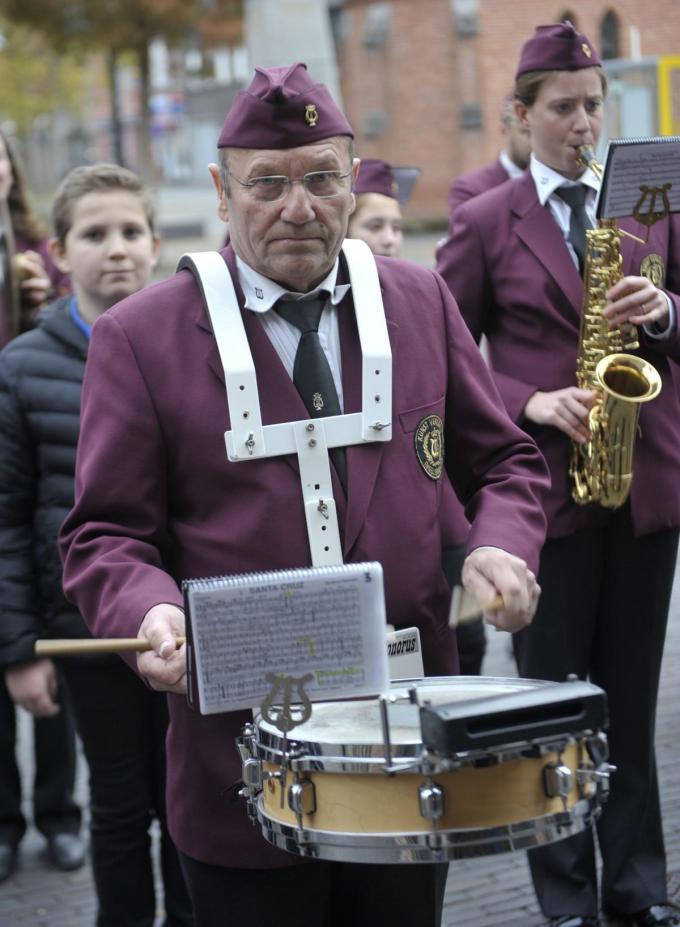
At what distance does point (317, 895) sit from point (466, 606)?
2.37 feet

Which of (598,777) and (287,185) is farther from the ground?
(287,185)

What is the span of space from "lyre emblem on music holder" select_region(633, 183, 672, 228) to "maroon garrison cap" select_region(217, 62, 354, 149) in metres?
1.26

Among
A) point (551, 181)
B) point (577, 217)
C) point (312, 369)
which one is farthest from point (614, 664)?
point (312, 369)

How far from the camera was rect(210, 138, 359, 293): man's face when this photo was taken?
292 cm

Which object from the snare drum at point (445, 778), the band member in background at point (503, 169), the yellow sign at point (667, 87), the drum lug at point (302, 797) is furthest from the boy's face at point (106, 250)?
the yellow sign at point (667, 87)

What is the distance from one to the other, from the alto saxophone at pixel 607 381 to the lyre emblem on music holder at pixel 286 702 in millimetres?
1842

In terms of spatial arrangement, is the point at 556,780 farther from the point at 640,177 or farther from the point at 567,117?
the point at 567,117

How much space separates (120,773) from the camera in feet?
14.1

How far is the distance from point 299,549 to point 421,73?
3670cm

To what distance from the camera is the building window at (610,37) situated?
19.7 meters

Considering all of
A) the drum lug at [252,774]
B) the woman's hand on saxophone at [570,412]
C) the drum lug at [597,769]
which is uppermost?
the woman's hand on saxophone at [570,412]

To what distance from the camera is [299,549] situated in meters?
2.93

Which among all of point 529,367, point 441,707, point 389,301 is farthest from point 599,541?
point 441,707

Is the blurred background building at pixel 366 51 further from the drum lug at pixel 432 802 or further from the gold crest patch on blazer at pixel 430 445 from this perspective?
the drum lug at pixel 432 802
